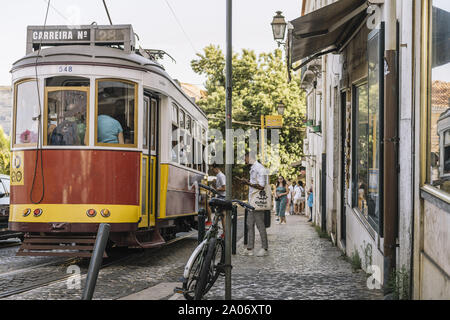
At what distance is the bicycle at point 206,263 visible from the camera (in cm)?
574

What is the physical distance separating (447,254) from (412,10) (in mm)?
2436

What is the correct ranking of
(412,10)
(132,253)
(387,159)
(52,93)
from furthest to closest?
(132,253) < (52,93) < (387,159) < (412,10)

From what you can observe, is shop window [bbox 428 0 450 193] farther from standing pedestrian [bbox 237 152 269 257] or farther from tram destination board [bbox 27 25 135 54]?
standing pedestrian [bbox 237 152 269 257]

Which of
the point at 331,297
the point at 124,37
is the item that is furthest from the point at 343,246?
the point at 124,37

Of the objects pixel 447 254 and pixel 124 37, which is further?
pixel 124 37

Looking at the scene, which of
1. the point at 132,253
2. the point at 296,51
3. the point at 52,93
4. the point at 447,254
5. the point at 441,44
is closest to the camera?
the point at 447,254

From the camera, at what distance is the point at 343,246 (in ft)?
36.1

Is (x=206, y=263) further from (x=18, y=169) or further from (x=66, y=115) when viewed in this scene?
(x=18, y=169)

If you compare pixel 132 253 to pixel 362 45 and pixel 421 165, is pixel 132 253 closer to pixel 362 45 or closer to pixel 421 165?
pixel 362 45

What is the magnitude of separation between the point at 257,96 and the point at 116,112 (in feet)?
93.2

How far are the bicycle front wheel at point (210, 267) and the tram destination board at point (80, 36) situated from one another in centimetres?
415

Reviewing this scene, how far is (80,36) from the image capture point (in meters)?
9.27

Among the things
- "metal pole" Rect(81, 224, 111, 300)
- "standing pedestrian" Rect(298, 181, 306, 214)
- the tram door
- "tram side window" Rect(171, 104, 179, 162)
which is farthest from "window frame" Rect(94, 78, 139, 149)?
"standing pedestrian" Rect(298, 181, 306, 214)

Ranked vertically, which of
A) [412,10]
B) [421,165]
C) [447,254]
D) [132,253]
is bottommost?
[132,253]
